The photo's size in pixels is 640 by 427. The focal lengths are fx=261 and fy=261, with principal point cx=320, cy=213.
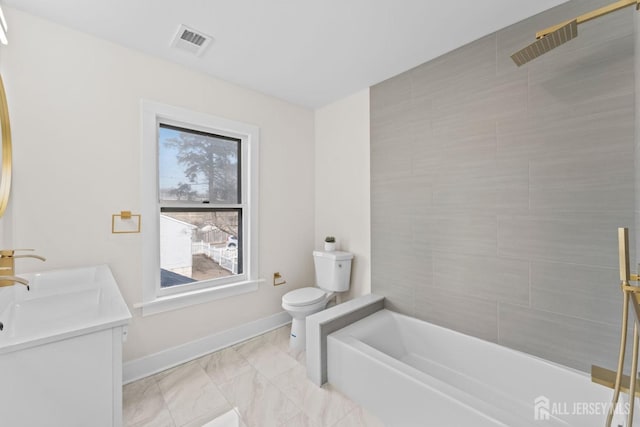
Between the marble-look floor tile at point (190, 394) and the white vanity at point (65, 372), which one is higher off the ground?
the white vanity at point (65, 372)

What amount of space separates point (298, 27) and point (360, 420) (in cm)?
244

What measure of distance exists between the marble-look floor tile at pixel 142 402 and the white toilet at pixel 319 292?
102 centimetres

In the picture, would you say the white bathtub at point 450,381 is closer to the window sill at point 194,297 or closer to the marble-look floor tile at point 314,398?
the marble-look floor tile at point 314,398

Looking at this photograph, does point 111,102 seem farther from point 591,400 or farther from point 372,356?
point 591,400

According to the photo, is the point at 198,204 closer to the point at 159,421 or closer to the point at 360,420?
the point at 159,421

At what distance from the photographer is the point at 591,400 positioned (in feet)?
4.31

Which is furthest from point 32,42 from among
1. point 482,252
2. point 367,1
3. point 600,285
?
point 600,285

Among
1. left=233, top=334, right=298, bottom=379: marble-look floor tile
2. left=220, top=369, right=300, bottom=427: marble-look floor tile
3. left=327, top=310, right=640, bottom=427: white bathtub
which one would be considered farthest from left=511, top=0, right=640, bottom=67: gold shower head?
left=233, top=334, right=298, bottom=379: marble-look floor tile

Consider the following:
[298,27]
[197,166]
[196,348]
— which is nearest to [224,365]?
[196,348]

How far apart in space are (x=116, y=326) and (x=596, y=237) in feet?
7.39

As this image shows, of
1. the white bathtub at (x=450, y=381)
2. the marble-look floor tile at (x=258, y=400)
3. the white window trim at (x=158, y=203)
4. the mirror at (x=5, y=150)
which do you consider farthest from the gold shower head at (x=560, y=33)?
the mirror at (x=5, y=150)

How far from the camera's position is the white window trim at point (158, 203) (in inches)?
75.6

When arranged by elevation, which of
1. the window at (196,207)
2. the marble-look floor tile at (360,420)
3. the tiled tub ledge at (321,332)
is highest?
the window at (196,207)

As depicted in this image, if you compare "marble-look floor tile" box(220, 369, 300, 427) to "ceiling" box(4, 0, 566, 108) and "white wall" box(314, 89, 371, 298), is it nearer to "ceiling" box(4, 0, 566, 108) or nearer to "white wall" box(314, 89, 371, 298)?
"white wall" box(314, 89, 371, 298)
